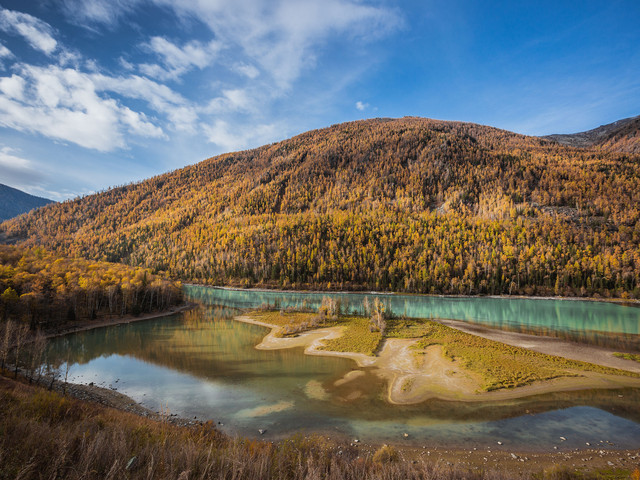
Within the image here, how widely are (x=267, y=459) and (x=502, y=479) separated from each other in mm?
→ 6913

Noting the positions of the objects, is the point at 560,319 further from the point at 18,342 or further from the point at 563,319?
the point at 18,342

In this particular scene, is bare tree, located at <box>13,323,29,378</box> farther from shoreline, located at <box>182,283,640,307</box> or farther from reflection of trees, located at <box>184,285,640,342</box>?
shoreline, located at <box>182,283,640,307</box>

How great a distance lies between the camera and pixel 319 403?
23.1 meters

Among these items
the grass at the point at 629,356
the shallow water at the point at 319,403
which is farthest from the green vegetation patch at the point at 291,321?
the grass at the point at 629,356

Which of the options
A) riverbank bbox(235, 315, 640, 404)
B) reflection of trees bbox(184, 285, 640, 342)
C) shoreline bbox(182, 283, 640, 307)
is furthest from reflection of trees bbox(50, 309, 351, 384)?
shoreline bbox(182, 283, 640, 307)

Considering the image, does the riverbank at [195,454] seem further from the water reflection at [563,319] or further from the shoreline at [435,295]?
the shoreline at [435,295]

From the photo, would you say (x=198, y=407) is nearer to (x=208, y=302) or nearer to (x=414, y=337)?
(x=414, y=337)

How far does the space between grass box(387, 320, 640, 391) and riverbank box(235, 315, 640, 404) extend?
65 centimetres

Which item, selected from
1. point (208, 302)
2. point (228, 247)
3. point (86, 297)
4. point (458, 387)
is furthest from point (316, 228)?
point (458, 387)

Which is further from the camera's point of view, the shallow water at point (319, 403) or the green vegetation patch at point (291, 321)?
the green vegetation patch at point (291, 321)

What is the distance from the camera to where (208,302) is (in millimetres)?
84750

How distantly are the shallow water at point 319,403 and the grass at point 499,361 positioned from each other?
3.16m

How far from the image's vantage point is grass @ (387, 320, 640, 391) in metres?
27.1

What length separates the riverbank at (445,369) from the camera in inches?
967
